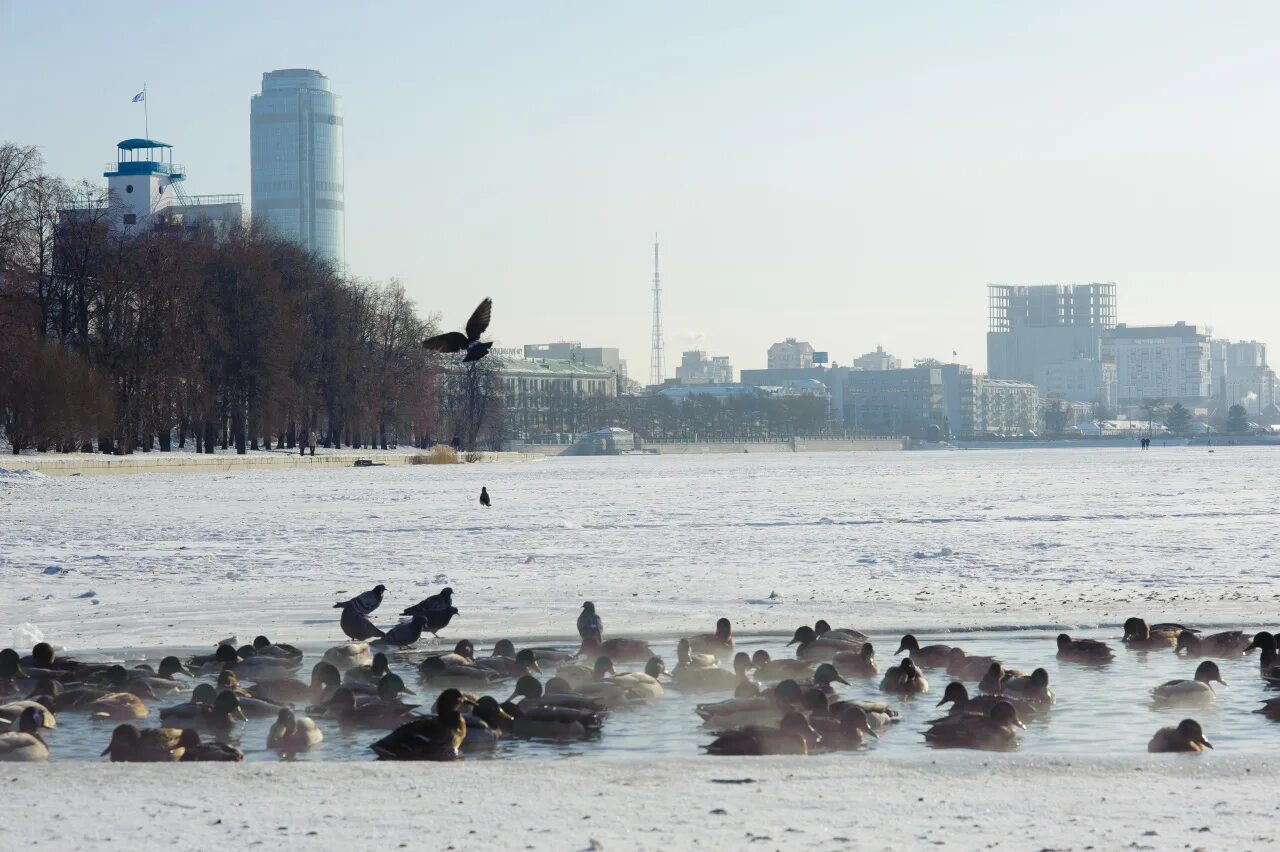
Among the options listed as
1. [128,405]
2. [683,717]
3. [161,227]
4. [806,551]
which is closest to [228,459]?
[128,405]

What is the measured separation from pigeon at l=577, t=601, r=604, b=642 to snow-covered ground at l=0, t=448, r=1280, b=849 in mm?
1262

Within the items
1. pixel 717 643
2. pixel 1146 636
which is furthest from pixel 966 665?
pixel 1146 636

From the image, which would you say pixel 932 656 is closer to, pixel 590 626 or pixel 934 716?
pixel 934 716

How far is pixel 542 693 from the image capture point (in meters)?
11.7

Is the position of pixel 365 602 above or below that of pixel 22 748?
above

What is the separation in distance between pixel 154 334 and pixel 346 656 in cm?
6612

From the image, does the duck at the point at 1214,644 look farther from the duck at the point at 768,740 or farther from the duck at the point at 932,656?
the duck at the point at 768,740

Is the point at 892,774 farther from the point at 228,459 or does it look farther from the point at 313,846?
the point at 228,459

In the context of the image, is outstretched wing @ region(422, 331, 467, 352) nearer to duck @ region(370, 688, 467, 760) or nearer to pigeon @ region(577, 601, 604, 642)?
duck @ region(370, 688, 467, 760)

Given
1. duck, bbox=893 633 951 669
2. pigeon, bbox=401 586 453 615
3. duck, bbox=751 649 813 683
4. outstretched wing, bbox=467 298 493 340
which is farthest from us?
pigeon, bbox=401 586 453 615

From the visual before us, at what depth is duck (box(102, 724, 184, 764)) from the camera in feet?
31.0

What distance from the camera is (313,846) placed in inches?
282

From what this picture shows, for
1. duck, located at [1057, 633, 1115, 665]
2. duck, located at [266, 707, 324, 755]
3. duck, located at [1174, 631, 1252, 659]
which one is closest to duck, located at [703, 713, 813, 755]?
duck, located at [266, 707, 324, 755]

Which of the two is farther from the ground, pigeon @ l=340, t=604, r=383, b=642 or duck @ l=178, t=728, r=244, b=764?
pigeon @ l=340, t=604, r=383, b=642
